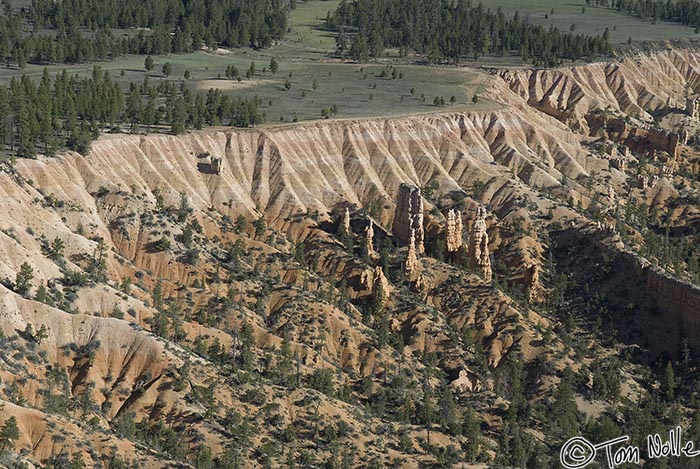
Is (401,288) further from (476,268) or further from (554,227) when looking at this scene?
(554,227)

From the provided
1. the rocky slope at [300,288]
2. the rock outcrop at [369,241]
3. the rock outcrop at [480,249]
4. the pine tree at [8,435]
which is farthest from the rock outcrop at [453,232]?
the pine tree at [8,435]

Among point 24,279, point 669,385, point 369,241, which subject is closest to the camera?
point 24,279

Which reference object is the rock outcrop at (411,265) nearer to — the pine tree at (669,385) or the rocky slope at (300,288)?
the rocky slope at (300,288)

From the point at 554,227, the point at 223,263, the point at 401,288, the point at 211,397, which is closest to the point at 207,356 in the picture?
the point at 211,397

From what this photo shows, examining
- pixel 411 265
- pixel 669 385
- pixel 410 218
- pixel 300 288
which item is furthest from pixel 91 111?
pixel 669 385

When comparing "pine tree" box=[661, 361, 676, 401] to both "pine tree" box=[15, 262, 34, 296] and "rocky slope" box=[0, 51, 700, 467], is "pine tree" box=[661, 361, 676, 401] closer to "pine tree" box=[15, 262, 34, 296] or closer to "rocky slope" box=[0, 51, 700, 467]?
"rocky slope" box=[0, 51, 700, 467]

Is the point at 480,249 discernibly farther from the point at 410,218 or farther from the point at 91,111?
the point at 91,111

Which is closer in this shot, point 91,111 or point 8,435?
point 8,435
